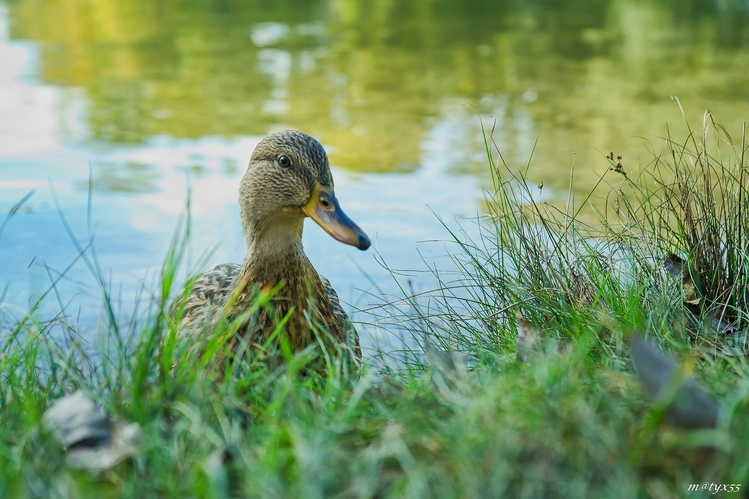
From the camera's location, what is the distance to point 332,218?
10.9 ft

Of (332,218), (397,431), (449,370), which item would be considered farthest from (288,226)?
(397,431)

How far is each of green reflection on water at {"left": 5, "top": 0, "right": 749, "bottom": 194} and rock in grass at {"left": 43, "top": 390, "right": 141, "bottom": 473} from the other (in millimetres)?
4200

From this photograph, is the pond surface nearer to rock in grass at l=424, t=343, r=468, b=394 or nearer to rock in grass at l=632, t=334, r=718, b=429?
rock in grass at l=424, t=343, r=468, b=394

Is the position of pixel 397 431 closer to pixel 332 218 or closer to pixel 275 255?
pixel 332 218

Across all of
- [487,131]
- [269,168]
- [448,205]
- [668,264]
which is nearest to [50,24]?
[487,131]

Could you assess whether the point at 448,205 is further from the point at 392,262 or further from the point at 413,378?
the point at 413,378

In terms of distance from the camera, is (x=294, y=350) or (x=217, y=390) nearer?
(x=217, y=390)

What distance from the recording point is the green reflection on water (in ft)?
24.3

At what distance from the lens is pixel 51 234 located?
521 centimetres

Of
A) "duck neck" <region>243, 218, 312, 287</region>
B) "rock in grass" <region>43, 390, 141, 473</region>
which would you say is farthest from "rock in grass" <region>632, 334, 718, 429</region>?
"duck neck" <region>243, 218, 312, 287</region>

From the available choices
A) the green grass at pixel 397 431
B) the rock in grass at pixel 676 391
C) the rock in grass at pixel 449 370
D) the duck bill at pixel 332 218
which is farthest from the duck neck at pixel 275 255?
the rock in grass at pixel 676 391

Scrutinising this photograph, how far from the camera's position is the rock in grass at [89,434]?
1831 millimetres

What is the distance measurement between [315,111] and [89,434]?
640 cm

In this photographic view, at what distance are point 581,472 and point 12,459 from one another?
3.67 feet
